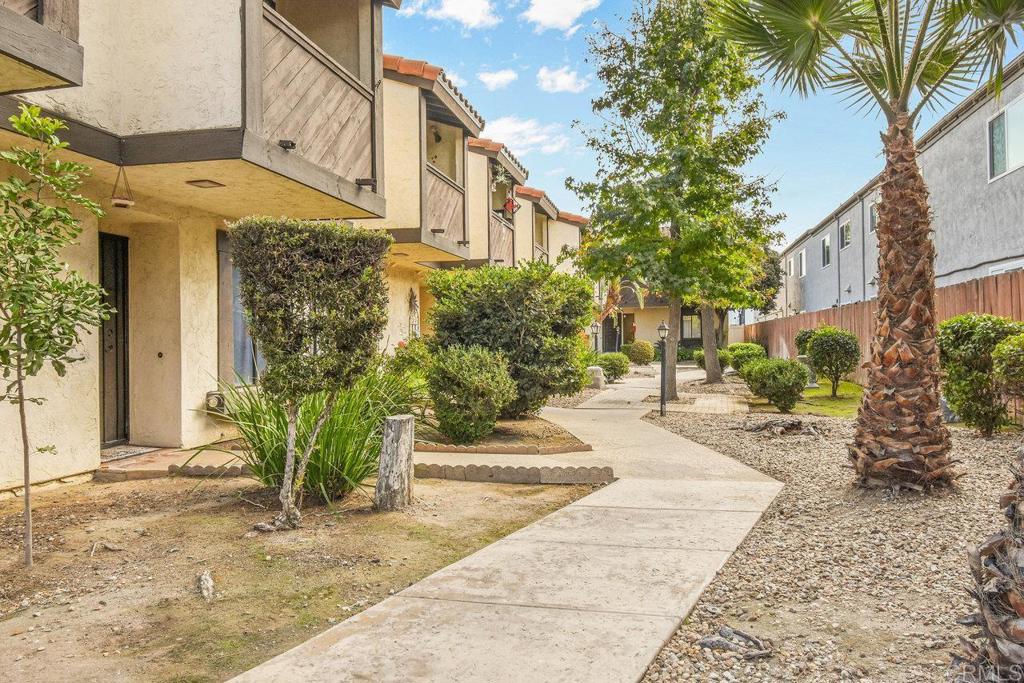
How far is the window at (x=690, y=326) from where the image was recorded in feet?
144

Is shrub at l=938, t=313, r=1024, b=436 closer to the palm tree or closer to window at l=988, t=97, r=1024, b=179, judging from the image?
the palm tree

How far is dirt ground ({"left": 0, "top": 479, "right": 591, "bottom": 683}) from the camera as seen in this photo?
3250 millimetres

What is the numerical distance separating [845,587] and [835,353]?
530 inches

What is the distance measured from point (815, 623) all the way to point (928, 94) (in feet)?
15.9

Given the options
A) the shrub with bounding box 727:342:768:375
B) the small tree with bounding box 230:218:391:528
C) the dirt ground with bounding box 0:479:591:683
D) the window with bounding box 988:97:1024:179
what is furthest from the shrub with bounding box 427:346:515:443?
the shrub with bounding box 727:342:768:375

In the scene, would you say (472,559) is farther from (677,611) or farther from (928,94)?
(928,94)

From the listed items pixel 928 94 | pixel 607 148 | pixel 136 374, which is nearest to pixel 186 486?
pixel 136 374

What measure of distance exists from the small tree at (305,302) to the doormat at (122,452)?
3703mm

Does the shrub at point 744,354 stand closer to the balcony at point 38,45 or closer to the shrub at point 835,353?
the shrub at point 835,353

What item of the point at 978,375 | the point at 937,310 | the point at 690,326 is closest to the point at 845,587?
the point at 978,375

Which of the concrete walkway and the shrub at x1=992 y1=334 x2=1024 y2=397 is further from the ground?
the shrub at x1=992 y1=334 x2=1024 y2=397

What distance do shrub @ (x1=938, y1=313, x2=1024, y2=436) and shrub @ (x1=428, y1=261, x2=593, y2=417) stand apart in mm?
4661

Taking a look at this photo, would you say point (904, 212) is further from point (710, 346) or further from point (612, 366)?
point (612, 366)

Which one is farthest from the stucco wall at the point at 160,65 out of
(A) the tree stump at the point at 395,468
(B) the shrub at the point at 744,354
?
(B) the shrub at the point at 744,354
